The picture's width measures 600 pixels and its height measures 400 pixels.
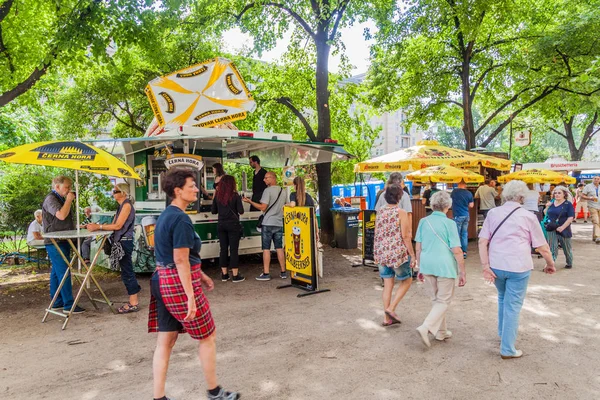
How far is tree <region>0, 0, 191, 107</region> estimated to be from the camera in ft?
25.7

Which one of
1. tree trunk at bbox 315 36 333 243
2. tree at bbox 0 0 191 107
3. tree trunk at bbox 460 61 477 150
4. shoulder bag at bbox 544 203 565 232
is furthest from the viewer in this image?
tree trunk at bbox 460 61 477 150

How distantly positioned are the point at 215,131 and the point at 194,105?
55.0 inches

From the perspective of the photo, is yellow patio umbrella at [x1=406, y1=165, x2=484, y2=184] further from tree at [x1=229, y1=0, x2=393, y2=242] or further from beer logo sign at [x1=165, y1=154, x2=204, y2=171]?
beer logo sign at [x1=165, y1=154, x2=204, y2=171]

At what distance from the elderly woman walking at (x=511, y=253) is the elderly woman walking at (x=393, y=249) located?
99 cm

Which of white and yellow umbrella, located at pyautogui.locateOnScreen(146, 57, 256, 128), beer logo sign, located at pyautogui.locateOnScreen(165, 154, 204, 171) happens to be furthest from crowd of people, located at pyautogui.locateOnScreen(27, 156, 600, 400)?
white and yellow umbrella, located at pyautogui.locateOnScreen(146, 57, 256, 128)

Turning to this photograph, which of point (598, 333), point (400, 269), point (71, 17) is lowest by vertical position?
point (598, 333)

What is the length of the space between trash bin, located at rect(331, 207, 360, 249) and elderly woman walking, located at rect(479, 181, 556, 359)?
755cm

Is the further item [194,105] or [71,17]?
[194,105]

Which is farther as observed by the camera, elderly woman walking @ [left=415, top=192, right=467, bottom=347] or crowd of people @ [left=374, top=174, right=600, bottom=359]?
elderly woman walking @ [left=415, top=192, right=467, bottom=347]

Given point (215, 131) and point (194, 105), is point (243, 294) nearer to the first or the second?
point (215, 131)

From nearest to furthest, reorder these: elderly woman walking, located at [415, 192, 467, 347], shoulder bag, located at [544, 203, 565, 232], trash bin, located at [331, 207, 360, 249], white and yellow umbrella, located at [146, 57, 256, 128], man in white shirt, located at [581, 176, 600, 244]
→ elderly woman walking, located at [415, 192, 467, 347], shoulder bag, located at [544, 203, 565, 232], white and yellow umbrella, located at [146, 57, 256, 128], trash bin, located at [331, 207, 360, 249], man in white shirt, located at [581, 176, 600, 244]

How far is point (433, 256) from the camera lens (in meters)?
4.71

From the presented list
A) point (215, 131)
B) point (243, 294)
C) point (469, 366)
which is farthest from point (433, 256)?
point (215, 131)

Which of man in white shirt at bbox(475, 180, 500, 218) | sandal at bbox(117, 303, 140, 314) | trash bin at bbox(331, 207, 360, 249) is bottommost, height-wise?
sandal at bbox(117, 303, 140, 314)
